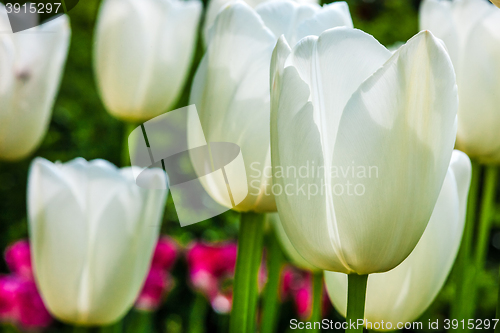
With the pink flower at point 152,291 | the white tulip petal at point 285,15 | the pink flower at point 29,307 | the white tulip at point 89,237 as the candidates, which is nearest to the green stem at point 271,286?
the white tulip at point 89,237

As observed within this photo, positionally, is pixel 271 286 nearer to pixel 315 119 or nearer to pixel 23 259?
pixel 315 119

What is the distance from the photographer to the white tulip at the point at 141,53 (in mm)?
623

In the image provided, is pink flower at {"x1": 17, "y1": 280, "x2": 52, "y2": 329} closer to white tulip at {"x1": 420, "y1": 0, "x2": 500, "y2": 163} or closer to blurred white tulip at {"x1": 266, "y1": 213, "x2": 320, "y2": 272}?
blurred white tulip at {"x1": 266, "y1": 213, "x2": 320, "y2": 272}

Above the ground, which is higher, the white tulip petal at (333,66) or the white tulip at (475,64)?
the white tulip petal at (333,66)

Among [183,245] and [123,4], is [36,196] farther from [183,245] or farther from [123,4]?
[183,245]

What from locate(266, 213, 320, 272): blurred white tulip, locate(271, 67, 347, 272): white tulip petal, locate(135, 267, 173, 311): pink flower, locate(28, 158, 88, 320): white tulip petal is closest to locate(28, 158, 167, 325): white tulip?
locate(28, 158, 88, 320): white tulip petal

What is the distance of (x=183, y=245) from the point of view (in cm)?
141

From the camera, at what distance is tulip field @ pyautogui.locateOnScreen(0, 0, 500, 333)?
26 centimetres

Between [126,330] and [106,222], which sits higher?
[106,222]

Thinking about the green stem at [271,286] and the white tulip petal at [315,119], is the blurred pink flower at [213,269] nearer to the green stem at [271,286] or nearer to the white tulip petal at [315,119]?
the green stem at [271,286]

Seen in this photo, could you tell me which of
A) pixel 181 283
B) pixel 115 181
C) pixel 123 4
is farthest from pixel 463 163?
pixel 181 283

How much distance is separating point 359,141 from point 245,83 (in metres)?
0.12

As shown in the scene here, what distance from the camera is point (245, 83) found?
348 millimetres

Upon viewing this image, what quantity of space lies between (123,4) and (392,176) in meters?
0.47
